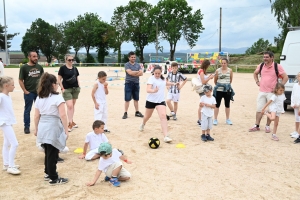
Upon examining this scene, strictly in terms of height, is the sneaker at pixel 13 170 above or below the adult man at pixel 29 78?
below

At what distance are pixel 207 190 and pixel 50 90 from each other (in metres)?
2.48

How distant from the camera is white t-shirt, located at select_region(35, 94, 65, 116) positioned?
4.12 metres

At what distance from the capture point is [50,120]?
4.18 metres

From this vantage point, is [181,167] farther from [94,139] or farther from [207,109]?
[207,109]

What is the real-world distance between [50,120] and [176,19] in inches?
2288

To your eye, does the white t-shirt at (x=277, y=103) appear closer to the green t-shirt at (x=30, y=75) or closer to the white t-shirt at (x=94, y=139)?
the white t-shirt at (x=94, y=139)

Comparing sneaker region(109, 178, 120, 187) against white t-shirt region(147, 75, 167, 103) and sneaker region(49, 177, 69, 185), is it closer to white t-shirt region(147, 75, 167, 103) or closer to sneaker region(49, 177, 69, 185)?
sneaker region(49, 177, 69, 185)

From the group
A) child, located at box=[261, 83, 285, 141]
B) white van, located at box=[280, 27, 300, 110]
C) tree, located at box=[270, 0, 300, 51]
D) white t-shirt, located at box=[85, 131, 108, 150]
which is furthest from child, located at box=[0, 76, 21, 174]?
tree, located at box=[270, 0, 300, 51]

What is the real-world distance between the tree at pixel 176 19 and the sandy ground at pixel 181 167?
53685 mm

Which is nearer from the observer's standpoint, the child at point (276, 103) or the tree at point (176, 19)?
the child at point (276, 103)

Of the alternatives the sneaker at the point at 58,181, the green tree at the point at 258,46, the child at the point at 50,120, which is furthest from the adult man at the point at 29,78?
the green tree at the point at 258,46

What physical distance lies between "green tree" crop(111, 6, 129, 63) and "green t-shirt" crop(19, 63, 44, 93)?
57.3 m

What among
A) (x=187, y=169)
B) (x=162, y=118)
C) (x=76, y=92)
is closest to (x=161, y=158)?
(x=187, y=169)

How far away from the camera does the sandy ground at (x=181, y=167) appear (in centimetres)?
400
